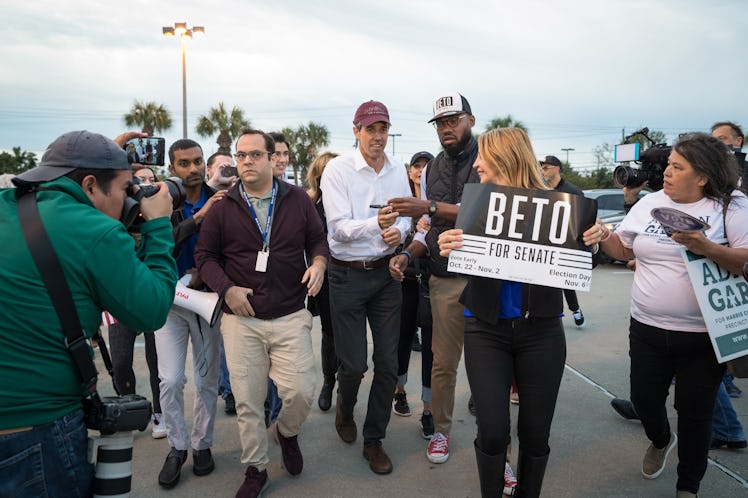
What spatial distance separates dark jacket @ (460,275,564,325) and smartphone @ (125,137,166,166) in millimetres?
2133

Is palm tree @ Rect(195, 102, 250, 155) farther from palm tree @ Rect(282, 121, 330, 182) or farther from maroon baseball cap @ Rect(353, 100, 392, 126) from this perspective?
maroon baseball cap @ Rect(353, 100, 392, 126)

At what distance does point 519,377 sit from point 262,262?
171 centimetres

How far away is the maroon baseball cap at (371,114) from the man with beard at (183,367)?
113 cm

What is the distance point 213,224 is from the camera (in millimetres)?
3441

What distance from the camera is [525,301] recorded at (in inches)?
108

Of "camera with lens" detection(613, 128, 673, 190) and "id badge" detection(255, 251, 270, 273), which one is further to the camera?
"camera with lens" detection(613, 128, 673, 190)

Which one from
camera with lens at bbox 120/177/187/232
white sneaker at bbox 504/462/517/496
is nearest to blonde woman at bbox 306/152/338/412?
white sneaker at bbox 504/462/517/496

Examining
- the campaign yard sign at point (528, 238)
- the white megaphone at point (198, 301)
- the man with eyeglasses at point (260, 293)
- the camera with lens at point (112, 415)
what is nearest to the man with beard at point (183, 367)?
the white megaphone at point (198, 301)

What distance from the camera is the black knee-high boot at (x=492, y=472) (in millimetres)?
2713

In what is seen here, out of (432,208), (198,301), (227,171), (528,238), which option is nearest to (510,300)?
(528,238)

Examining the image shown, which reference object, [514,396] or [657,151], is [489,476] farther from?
[657,151]

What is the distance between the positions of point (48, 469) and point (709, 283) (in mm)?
3241

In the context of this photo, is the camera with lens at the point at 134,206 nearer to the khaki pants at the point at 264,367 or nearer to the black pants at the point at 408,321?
the khaki pants at the point at 264,367

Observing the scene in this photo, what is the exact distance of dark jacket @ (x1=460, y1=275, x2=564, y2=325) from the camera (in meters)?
2.72
